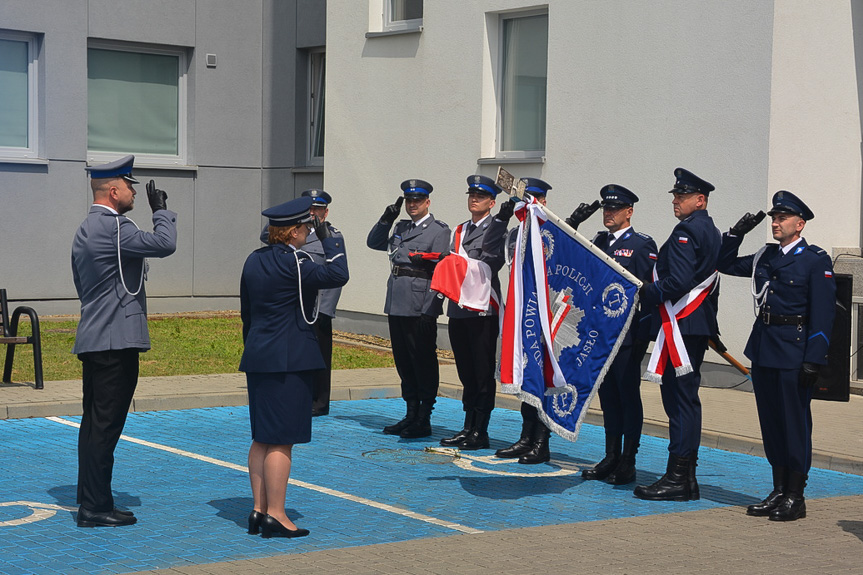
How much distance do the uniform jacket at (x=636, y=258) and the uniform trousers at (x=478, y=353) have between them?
1.51 metres

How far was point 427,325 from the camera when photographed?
11.1 metres

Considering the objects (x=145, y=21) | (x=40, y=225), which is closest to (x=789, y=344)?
(x=40, y=225)

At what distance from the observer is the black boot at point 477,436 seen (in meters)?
10.6

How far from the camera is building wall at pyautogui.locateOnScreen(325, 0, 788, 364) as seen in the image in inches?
527

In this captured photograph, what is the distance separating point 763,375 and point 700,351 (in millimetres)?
566

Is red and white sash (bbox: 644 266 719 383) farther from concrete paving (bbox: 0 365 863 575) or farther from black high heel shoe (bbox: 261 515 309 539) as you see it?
black high heel shoe (bbox: 261 515 309 539)

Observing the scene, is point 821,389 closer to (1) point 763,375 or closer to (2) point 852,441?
(1) point 763,375

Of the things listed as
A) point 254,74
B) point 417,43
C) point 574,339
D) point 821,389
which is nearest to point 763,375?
point 821,389

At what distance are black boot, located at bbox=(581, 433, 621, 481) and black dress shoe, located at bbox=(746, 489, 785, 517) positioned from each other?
4.51 ft

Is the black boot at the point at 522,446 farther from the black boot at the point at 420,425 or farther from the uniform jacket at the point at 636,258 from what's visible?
the uniform jacket at the point at 636,258

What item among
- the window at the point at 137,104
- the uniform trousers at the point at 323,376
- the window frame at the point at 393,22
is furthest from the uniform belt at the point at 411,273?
the window at the point at 137,104

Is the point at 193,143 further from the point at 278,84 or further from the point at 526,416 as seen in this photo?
the point at 526,416

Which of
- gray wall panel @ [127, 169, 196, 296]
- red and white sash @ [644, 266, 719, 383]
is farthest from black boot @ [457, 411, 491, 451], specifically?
gray wall panel @ [127, 169, 196, 296]

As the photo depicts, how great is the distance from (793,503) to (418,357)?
4.02 m
